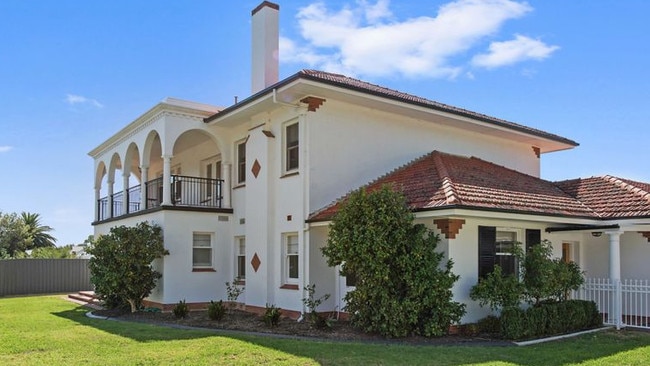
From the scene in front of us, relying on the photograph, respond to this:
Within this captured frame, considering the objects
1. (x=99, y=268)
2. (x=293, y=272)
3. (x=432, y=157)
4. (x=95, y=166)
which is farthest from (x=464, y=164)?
(x=95, y=166)

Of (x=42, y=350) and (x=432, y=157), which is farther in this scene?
(x=432, y=157)

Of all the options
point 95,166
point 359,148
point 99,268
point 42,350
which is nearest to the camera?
point 42,350

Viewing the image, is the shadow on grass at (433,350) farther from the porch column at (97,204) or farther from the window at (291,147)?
the porch column at (97,204)

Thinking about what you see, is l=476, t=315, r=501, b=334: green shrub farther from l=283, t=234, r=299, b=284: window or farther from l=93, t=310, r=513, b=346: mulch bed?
l=283, t=234, r=299, b=284: window

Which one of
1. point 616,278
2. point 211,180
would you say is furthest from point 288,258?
point 616,278

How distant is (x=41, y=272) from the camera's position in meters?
29.0

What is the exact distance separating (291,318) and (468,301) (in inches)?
187

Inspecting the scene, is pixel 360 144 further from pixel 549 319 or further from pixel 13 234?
pixel 13 234

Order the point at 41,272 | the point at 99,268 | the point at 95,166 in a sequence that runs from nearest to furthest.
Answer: the point at 99,268 → the point at 95,166 → the point at 41,272

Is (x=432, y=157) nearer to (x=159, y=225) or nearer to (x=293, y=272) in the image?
(x=293, y=272)

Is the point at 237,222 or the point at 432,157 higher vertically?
the point at 432,157

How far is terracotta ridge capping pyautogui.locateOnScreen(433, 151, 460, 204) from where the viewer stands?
42.2ft

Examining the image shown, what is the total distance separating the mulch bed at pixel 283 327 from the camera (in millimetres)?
12172

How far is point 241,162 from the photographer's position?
19.2m
